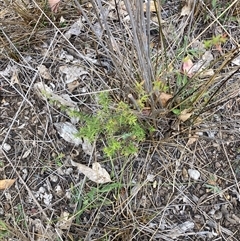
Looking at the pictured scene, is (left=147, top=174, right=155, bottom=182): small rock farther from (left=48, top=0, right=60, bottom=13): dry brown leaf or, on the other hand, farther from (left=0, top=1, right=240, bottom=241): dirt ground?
(left=48, top=0, right=60, bottom=13): dry brown leaf

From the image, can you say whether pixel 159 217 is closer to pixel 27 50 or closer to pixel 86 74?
pixel 86 74

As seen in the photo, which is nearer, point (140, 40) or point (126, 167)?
point (140, 40)

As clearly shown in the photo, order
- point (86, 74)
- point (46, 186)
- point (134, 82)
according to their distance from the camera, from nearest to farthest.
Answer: point (134, 82), point (46, 186), point (86, 74)

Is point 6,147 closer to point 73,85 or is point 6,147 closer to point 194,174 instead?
point 73,85

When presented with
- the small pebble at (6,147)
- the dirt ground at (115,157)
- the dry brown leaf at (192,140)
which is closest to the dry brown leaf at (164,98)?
the dirt ground at (115,157)

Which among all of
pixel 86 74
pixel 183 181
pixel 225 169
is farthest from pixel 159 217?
pixel 86 74

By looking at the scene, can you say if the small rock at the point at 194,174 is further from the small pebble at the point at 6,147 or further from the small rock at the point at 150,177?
the small pebble at the point at 6,147

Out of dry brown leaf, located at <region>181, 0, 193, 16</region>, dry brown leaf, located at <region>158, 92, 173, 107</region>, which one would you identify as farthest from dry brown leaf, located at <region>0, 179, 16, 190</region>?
dry brown leaf, located at <region>181, 0, 193, 16</region>
